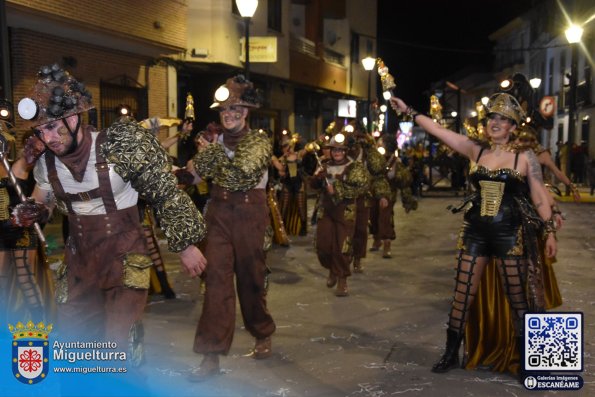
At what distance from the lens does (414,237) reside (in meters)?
13.6

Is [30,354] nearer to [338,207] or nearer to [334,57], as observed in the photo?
[338,207]

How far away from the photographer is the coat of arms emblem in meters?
3.29

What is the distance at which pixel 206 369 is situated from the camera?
5.32 metres

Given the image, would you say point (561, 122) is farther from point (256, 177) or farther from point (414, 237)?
point (256, 177)

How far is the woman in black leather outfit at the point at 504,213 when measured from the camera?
5152mm

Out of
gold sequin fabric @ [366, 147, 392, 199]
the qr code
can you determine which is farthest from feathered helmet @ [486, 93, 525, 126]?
gold sequin fabric @ [366, 147, 392, 199]

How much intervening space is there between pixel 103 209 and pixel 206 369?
1964 mm

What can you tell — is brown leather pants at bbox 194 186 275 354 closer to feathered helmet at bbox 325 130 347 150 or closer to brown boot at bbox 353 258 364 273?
feathered helmet at bbox 325 130 347 150

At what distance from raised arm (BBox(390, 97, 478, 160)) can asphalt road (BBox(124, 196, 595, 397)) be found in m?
1.76

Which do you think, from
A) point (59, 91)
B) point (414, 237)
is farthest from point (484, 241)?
point (414, 237)

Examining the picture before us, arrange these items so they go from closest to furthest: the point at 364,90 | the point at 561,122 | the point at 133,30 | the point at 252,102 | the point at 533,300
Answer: the point at 533,300 → the point at 252,102 → the point at 133,30 → the point at 364,90 → the point at 561,122

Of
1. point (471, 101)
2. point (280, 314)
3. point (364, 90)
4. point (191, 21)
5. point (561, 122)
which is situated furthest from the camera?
point (471, 101)

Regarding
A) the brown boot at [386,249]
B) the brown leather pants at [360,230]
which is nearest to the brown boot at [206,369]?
the brown leather pants at [360,230]

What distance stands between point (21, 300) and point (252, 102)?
253 cm
